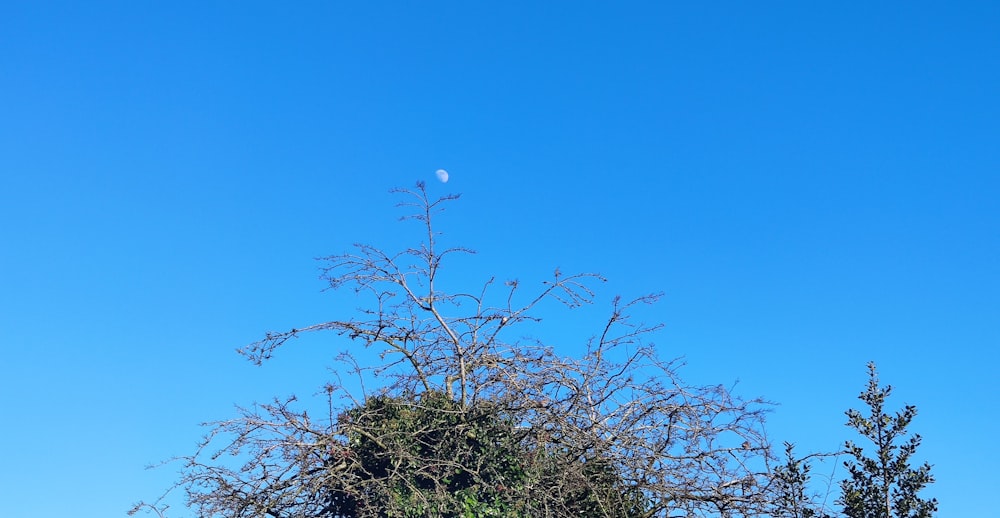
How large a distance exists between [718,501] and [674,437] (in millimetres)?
846

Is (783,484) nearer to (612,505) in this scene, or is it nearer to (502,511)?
(612,505)

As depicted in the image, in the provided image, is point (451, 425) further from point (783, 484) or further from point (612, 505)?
point (783, 484)

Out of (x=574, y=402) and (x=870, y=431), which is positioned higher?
(x=870, y=431)

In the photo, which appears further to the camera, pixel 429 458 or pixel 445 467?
pixel 445 467

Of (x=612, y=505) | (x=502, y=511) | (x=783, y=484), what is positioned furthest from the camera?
(x=783, y=484)

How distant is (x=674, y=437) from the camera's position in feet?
34.2

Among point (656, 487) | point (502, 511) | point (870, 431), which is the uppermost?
point (870, 431)

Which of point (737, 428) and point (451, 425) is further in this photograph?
point (737, 428)

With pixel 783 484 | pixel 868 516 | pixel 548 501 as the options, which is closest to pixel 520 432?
pixel 548 501

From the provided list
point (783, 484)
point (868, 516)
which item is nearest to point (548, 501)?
point (783, 484)

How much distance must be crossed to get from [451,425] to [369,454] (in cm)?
87

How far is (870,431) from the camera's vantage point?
459 inches

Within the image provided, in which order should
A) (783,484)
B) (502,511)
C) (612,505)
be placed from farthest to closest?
1. (783,484)
2. (612,505)
3. (502,511)

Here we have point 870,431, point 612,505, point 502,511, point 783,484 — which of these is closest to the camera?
point 502,511
